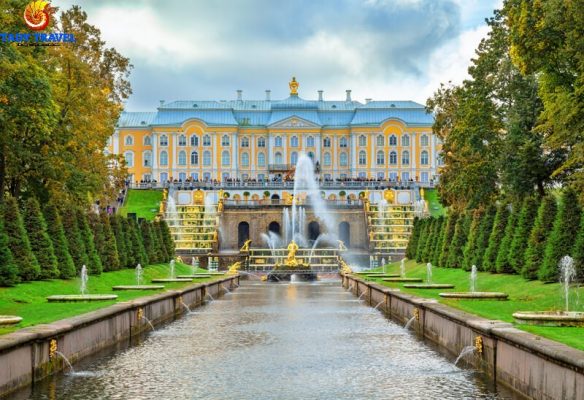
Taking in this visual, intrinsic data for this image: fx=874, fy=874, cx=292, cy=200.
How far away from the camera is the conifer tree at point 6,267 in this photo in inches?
A: 902

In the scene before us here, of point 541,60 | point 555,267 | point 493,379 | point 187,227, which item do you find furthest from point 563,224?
point 187,227

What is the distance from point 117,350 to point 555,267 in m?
13.3

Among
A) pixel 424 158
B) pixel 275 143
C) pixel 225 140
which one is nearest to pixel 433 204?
pixel 424 158

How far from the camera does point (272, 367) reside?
1453 cm

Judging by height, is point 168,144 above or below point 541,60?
above

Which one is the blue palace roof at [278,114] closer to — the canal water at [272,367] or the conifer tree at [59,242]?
the conifer tree at [59,242]

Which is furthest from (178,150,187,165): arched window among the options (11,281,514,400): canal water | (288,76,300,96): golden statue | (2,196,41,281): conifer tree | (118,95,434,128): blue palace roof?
(11,281,514,400): canal water

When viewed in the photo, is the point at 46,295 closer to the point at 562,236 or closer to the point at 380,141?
the point at 562,236

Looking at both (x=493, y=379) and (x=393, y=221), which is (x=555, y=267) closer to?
(x=493, y=379)

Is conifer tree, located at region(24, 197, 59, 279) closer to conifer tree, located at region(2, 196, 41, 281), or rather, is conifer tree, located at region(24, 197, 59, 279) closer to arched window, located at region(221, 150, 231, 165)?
conifer tree, located at region(2, 196, 41, 281)

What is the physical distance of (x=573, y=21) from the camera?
2178 centimetres

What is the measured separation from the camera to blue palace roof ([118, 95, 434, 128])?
125625mm

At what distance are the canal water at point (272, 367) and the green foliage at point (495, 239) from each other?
435 inches

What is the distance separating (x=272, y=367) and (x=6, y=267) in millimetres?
11110
